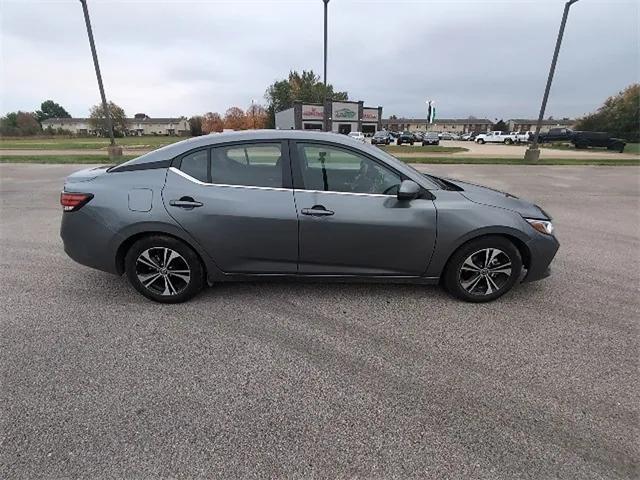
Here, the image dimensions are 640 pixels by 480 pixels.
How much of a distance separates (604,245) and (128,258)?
6.12 m

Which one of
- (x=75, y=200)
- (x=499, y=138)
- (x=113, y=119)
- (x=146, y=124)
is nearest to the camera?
(x=75, y=200)

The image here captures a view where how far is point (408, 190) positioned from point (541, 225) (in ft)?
4.33

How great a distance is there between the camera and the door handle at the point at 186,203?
10.2ft

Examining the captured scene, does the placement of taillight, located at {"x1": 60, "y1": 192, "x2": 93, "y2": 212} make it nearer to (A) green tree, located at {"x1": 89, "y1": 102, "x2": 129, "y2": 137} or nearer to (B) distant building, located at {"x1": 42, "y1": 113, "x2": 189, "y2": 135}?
(A) green tree, located at {"x1": 89, "y1": 102, "x2": 129, "y2": 137}

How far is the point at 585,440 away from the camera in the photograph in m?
1.99

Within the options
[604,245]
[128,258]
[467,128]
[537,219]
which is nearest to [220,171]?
[128,258]

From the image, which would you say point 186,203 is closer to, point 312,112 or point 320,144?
point 320,144

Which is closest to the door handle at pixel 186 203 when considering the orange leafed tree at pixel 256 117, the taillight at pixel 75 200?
the taillight at pixel 75 200

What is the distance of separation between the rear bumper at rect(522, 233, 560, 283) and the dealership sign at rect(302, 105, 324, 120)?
53.7 m

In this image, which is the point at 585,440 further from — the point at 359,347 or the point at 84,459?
the point at 84,459

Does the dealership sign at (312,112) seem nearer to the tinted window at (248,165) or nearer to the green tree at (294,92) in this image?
the green tree at (294,92)

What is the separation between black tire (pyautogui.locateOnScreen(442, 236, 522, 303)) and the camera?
10.8ft

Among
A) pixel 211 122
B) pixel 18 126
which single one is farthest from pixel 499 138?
pixel 18 126

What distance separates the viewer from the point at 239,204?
312 cm
